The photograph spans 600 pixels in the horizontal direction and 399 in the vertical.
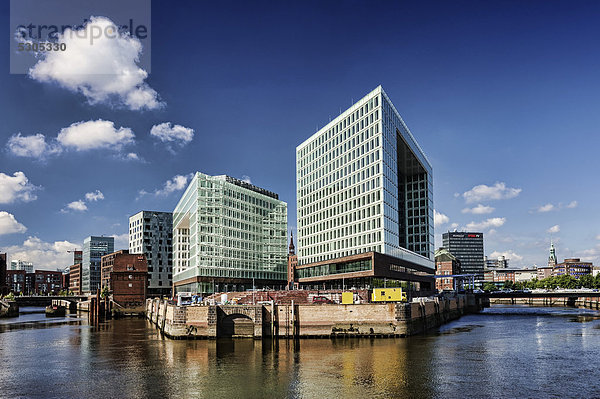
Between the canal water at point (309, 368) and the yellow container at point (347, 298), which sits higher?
the yellow container at point (347, 298)

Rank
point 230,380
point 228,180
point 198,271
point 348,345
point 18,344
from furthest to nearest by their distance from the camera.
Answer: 1. point 228,180
2. point 198,271
3. point 18,344
4. point 348,345
5. point 230,380

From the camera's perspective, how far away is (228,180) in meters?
194

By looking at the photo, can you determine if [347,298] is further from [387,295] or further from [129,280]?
[129,280]

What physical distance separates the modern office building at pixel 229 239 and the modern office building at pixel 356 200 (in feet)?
72.4

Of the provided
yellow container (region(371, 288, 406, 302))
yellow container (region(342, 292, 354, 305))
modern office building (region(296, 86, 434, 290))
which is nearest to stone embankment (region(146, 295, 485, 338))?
yellow container (region(342, 292, 354, 305))

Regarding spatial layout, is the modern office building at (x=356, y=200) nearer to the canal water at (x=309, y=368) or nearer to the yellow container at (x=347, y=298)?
the yellow container at (x=347, y=298)

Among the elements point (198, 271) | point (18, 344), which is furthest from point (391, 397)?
point (198, 271)

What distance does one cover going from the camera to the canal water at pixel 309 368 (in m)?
50.0

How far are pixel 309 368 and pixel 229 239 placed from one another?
119 meters

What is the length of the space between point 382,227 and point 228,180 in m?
75.9

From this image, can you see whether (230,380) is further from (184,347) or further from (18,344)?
(18,344)

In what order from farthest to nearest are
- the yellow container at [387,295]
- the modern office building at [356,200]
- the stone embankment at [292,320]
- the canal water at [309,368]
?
the modern office building at [356,200]
the yellow container at [387,295]
the stone embankment at [292,320]
the canal water at [309,368]

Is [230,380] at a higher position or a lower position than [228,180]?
lower

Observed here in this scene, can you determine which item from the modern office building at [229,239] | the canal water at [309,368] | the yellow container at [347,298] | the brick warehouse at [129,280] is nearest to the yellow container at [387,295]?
the yellow container at [347,298]
